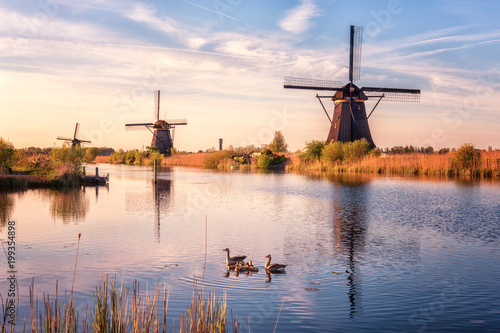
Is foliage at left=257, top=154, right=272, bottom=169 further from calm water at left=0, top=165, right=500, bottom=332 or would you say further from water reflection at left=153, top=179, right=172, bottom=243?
calm water at left=0, top=165, right=500, bottom=332

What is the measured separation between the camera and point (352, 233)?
14836 mm

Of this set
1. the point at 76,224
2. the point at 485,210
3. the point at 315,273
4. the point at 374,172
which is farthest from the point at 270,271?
the point at 374,172

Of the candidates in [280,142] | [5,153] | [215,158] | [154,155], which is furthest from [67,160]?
[280,142]

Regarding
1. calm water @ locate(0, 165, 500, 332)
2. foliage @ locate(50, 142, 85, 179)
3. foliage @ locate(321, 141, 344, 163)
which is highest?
foliage @ locate(321, 141, 344, 163)

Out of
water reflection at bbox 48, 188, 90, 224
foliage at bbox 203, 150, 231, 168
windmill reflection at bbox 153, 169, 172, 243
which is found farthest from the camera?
foliage at bbox 203, 150, 231, 168

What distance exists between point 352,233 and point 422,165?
34.5 metres

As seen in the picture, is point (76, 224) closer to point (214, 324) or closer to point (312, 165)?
point (214, 324)

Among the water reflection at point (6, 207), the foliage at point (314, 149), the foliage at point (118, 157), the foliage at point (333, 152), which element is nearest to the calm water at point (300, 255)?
the water reflection at point (6, 207)

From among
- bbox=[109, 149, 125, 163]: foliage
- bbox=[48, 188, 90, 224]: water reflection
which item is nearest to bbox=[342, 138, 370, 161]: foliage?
bbox=[48, 188, 90, 224]: water reflection

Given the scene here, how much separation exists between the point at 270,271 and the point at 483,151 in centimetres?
4356

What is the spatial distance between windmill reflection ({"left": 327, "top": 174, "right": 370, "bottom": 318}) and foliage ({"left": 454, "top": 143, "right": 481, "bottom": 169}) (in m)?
21.1

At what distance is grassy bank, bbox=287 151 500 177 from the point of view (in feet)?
141

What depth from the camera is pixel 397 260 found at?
1098 centimetres

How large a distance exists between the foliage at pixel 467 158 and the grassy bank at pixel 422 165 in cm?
11
